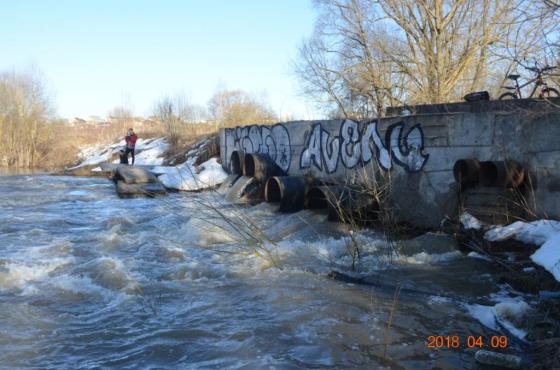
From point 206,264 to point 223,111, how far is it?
29060 mm

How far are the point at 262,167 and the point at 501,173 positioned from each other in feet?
26.4

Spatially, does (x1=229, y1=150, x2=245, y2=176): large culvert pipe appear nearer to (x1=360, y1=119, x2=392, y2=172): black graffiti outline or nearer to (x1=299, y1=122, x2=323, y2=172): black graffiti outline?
(x1=299, y1=122, x2=323, y2=172): black graffiti outline

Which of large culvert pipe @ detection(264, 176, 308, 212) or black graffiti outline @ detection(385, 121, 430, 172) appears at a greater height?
black graffiti outline @ detection(385, 121, 430, 172)

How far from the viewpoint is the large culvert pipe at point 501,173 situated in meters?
7.20

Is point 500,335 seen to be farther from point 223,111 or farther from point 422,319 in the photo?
point 223,111

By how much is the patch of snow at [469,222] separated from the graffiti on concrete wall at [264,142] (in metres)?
6.80

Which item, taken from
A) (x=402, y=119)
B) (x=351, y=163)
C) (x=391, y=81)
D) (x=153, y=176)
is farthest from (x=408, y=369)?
(x=391, y=81)

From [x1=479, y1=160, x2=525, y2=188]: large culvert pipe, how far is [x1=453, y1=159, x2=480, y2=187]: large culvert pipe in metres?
0.08

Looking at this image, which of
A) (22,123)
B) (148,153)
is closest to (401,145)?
(148,153)

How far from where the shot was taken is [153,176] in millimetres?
17141

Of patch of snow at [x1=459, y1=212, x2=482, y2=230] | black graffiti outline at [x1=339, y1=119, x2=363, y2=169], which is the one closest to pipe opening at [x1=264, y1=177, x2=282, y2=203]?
black graffiti outline at [x1=339, y1=119, x2=363, y2=169]

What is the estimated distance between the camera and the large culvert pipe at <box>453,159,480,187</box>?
25.3 ft

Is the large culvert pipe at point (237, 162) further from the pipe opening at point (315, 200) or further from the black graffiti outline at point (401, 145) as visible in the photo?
the black graffiti outline at point (401, 145)

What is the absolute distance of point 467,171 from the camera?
7.78 meters
